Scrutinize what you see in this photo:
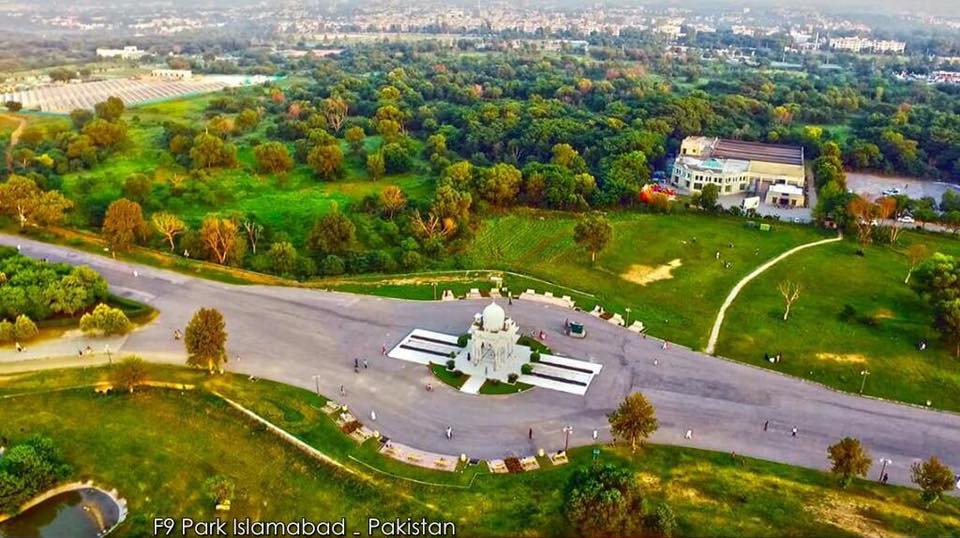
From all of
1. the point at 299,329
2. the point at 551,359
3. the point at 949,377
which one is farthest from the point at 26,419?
the point at 949,377

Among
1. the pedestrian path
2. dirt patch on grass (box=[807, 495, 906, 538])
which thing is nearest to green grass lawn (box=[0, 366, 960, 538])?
dirt patch on grass (box=[807, 495, 906, 538])

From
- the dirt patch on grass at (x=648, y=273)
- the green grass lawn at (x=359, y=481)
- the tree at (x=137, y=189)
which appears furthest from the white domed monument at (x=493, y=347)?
the tree at (x=137, y=189)

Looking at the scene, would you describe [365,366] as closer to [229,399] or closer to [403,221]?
[229,399]

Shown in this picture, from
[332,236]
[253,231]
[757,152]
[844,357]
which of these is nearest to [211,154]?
[253,231]

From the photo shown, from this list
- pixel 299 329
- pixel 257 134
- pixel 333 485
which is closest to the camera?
pixel 333 485

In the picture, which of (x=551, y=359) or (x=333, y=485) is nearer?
(x=333, y=485)

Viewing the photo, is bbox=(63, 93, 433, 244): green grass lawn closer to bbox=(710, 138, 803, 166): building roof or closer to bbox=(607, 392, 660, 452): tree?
bbox=(607, 392, 660, 452): tree

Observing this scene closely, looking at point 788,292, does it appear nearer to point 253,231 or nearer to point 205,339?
point 205,339
